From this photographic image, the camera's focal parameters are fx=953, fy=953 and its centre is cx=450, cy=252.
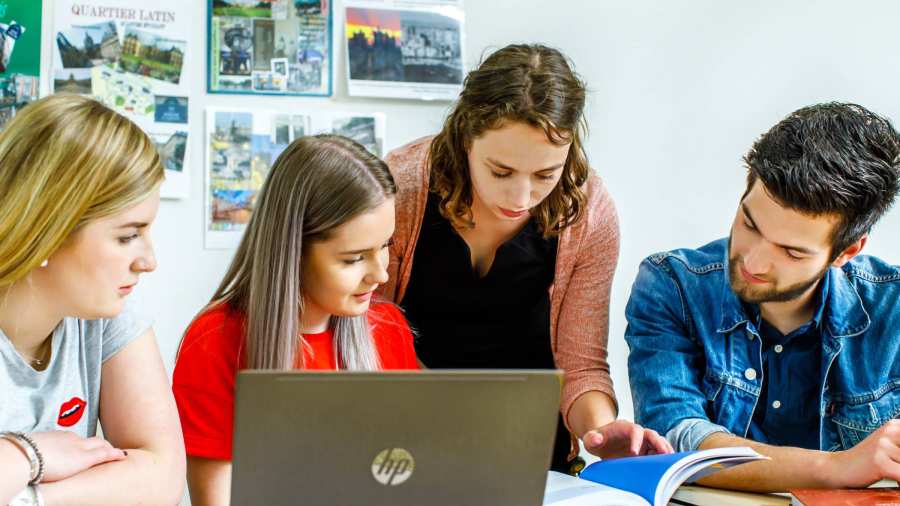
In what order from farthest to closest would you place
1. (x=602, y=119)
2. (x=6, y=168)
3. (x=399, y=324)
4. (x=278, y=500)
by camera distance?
(x=602, y=119) → (x=399, y=324) → (x=6, y=168) → (x=278, y=500)

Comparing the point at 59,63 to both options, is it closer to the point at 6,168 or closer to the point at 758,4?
the point at 6,168

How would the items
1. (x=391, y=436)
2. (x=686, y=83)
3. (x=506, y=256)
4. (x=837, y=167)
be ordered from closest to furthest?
(x=391, y=436), (x=837, y=167), (x=506, y=256), (x=686, y=83)

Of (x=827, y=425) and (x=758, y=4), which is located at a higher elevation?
(x=758, y=4)

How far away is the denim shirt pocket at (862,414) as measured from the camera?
4.75 feet

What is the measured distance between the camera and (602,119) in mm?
2416

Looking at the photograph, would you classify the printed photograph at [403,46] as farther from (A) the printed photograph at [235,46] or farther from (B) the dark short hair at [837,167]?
(B) the dark short hair at [837,167]

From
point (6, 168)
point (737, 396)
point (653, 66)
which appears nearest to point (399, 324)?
point (737, 396)

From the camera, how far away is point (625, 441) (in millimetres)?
1276

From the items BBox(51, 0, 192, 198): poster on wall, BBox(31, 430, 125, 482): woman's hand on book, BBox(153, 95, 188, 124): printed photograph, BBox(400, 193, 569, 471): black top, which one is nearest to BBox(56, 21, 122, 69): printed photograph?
BBox(51, 0, 192, 198): poster on wall

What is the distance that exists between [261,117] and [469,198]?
2.54ft

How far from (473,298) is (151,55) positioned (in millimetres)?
996

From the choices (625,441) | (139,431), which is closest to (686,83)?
(625,441)

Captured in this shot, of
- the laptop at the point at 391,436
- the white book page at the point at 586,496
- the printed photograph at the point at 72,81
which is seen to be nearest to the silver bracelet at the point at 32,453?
the laptop at the point at 391,436

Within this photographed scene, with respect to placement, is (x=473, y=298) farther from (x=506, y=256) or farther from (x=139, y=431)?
(x=139, y=431)
